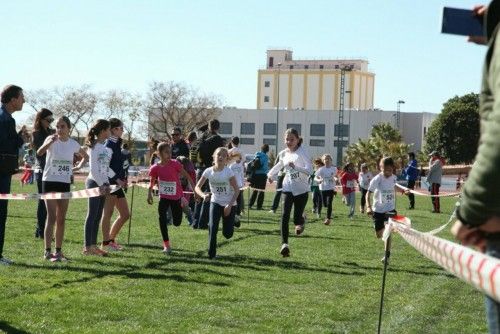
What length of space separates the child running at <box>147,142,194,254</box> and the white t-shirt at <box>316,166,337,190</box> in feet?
37.4

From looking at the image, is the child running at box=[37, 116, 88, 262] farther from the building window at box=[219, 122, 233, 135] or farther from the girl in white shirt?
the building window at box=[219, 122, 233, 135]

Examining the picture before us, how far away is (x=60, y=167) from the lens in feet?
40.7

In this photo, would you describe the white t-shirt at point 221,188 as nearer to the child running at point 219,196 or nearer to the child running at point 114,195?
the child running at point 219,196

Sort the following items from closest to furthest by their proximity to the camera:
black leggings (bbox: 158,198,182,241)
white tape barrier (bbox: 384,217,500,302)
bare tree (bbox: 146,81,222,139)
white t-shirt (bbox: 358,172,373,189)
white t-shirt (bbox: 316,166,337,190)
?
white tape barrier (bbox: 384,217,500,302) < black leggings (bbox: 158,198,182,241) < white t-shirt (bbox: 316,166,337,190) < white t-shirt (bbox: 358,172,373,189) < bare tree (bbox: 146,81,222,139)

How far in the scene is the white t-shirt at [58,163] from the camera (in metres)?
12.4

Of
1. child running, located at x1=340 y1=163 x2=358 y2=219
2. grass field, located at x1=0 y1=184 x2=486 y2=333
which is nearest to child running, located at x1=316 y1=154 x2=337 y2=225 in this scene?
child running, located at x1=340 y1=163 x2=358 y2=219

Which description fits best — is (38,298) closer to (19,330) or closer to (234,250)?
(19,330)

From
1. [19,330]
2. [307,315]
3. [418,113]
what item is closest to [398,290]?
[307,315]

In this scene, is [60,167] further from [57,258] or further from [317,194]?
[317,194]

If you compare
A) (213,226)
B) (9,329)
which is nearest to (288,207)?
(213,226)

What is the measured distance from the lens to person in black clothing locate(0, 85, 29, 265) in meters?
11.4

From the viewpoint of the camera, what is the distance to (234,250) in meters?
14.9

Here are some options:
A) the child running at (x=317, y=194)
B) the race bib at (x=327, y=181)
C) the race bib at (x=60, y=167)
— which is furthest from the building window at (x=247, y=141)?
the race bib at (x=60, y=167)

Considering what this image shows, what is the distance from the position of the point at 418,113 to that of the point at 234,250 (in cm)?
12253
